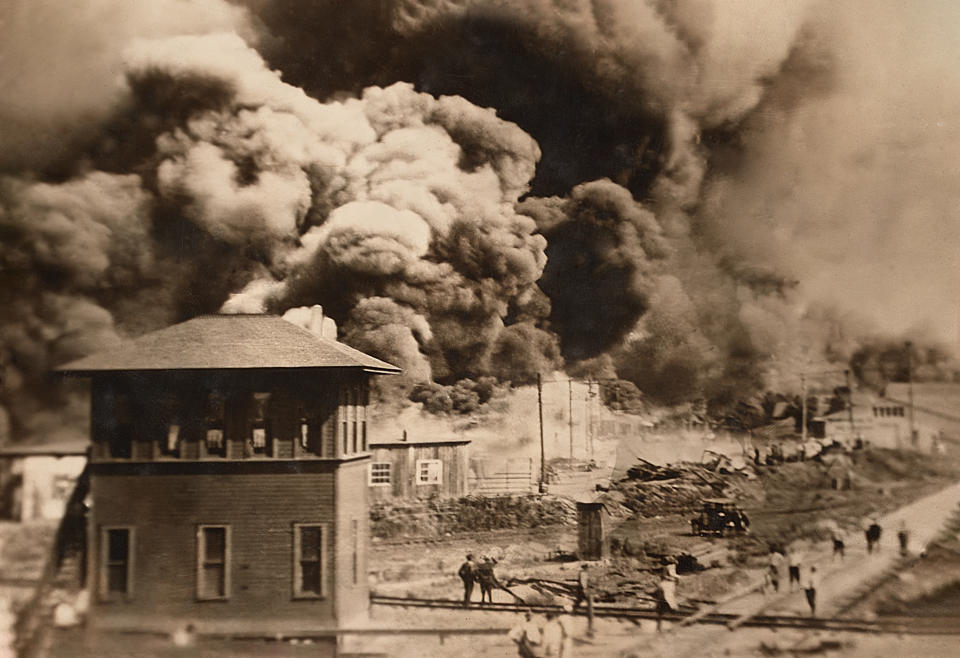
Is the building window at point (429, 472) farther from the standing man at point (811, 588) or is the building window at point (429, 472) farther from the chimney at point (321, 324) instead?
the standing man at point (811, 588)

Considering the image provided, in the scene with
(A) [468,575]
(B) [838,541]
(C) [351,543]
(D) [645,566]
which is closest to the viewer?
(C) [351,543]

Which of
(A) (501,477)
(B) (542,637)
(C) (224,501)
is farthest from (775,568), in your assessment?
(C) (224,501)

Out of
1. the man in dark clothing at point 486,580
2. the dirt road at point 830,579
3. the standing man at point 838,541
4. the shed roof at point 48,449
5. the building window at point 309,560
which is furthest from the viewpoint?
the standing man at point 838,541

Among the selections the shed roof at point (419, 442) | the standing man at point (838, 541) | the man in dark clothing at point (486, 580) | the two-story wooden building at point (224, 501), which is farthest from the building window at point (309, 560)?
the standing man at point (838, 541)

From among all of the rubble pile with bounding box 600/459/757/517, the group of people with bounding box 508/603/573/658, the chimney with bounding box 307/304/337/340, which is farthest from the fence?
the chimney with bounding box 307/304/337/340

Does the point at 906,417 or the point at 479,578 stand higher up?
the point at 906,417

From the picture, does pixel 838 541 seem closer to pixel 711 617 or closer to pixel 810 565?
pixel 810 565

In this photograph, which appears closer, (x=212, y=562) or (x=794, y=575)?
(x=212, y=562)

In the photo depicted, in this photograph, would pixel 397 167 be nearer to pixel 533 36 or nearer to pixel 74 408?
pixel 533 36
